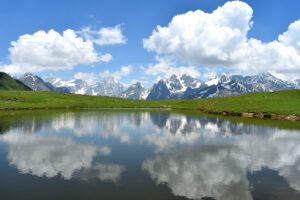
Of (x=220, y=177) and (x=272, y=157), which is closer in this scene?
(x=220, y=177)

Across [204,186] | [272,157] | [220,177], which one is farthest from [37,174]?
[272,157]

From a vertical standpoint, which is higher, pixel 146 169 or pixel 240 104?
pixel 240 104

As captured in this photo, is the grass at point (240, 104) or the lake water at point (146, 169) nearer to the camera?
the lake water at point (146, 169)

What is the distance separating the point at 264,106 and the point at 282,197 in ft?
312

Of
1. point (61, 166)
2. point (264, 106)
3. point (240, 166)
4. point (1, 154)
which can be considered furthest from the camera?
point (264, 106)

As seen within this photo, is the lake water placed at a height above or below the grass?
below

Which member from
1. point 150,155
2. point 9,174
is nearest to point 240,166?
point 150,155

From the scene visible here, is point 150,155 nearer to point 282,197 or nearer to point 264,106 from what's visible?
point 282,197

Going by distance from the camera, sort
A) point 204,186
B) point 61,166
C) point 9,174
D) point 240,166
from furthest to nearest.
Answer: point 240,166, point 61,166, point 9,174, point 204,186

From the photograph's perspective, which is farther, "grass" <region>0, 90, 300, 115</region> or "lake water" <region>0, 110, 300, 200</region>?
"grass" <region>0, 90, 300, 115</region>

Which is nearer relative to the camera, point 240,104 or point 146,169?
point 146,169

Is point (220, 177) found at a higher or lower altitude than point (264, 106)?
lower

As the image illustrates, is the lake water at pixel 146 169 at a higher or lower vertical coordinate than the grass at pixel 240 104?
lower

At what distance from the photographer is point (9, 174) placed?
22.3 metres
